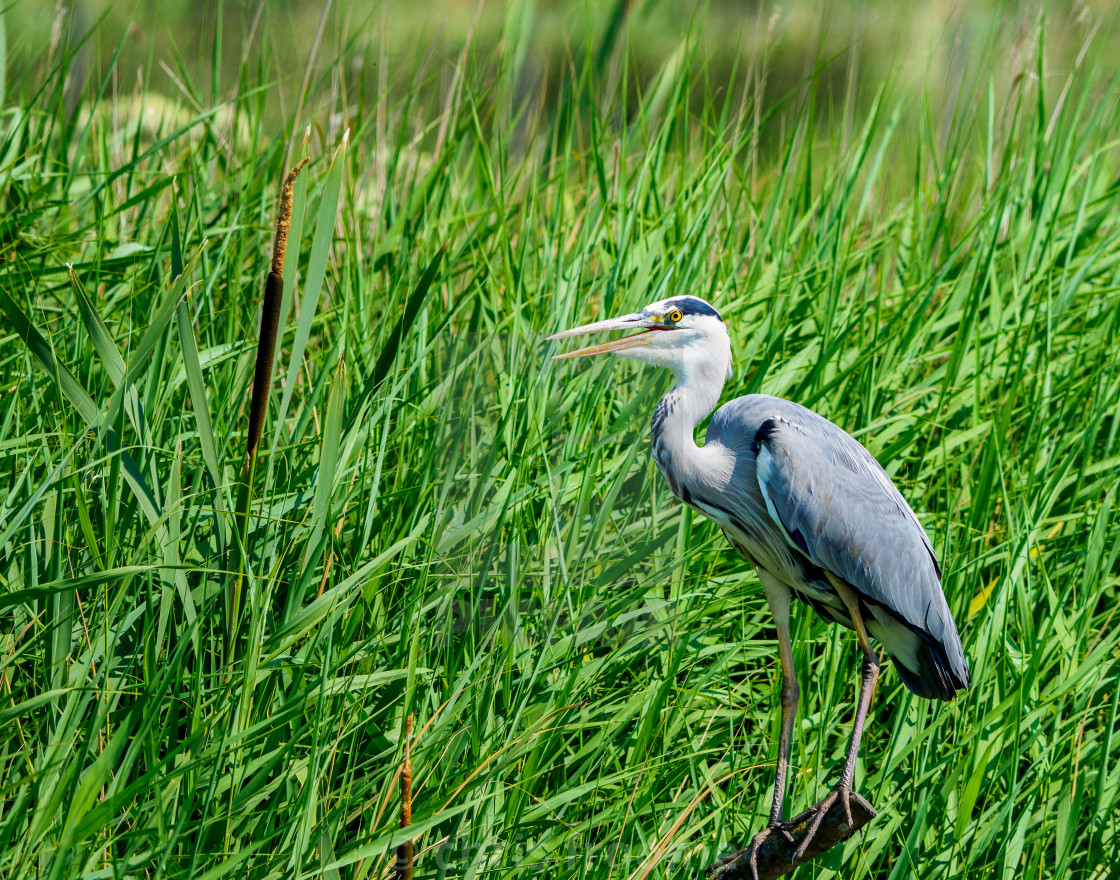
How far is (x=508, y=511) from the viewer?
2.06 m

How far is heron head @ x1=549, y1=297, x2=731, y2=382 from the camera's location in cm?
205

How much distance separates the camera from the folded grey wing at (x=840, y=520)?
1967 mm

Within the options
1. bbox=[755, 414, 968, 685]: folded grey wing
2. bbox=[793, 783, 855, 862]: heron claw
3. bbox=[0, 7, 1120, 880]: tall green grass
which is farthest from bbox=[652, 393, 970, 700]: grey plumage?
bbox=[793, 783, 855, 862]: heron claw

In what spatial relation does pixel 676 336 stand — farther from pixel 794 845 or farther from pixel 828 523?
pixel 794 845

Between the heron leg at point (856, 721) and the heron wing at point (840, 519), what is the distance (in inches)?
1.6

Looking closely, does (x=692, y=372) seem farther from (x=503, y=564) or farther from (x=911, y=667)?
(x=911, y=667)

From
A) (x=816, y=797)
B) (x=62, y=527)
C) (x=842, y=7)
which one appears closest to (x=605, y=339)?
(x=816, y=797)

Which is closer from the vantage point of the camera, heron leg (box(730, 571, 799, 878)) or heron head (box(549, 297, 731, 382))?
heron leg (box(730, 571, 799, 878))

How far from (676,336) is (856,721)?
2.89 ft

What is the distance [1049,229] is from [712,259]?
3.51 feet

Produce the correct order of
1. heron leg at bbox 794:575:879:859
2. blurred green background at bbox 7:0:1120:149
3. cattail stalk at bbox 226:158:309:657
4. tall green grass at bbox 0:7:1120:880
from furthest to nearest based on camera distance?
blurred green background at bbox 7:0:1120:149
heron leg at bbox 794:575:879:859
tall green grass at bbox 0:7:1120:880
cattail stalk at bbox 226:158:309:657

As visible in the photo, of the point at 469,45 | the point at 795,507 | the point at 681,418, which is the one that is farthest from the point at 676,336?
the point at 469,45

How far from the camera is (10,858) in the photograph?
52.2 inches

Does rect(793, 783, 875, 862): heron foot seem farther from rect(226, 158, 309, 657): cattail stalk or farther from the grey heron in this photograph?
rect(226, 158, 309, 657): cattail stalk
